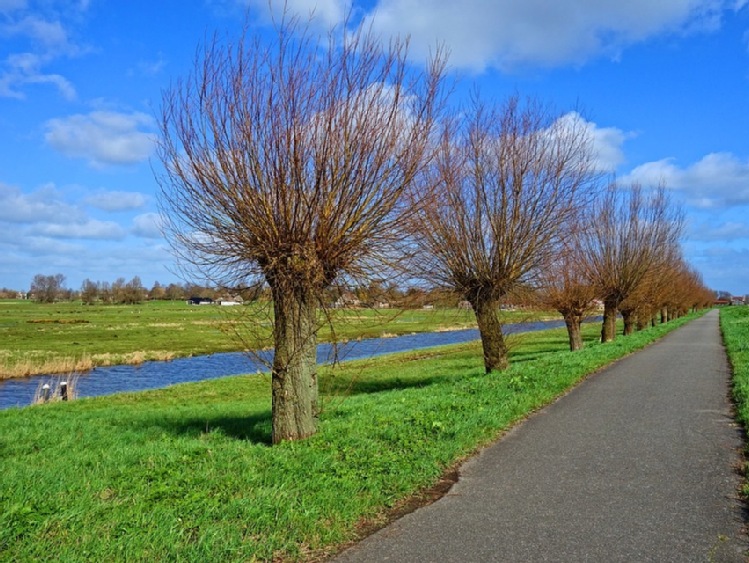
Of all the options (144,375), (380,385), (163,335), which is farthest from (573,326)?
(163,335)

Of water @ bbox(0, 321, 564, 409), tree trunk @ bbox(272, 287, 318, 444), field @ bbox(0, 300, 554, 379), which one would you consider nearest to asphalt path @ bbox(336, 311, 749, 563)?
tree trunk @ bbox(272, 287, 318, 444)

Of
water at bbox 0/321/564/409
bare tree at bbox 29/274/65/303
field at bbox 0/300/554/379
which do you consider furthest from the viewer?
bare tree at bbox 29/274/65/303

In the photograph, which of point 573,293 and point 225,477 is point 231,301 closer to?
point 225,477

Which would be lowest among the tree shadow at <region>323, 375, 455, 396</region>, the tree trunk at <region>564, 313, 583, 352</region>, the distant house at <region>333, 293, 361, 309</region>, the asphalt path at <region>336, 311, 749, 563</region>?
the tree shadow at <region>323, 375, 455, 396</region>

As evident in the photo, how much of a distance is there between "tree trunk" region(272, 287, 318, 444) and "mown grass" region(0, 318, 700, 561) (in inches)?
14.9

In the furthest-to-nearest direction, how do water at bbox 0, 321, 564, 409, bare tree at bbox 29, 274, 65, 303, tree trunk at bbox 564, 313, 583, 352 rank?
bare tree at bbox 29, 274, 65, 303, tree trunk at bbox 564, 313, 583, 352, water at bbox 0, 321, 564, 409

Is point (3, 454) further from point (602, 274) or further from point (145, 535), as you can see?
point (602, 274)

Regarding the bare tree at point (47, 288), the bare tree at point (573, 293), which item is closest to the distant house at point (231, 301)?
the bare tree at point (573, 293)

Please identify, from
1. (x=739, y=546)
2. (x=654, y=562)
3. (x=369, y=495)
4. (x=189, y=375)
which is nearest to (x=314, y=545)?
(x=369, y=495)

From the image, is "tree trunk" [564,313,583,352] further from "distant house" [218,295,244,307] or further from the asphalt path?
"distant house" [218,295,244,307]

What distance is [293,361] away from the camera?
7613mm

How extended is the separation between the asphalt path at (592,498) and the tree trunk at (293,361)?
88.4 inches

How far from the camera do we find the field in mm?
8195

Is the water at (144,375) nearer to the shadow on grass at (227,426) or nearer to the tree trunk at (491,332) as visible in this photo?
the tree trunk at (491,332)
